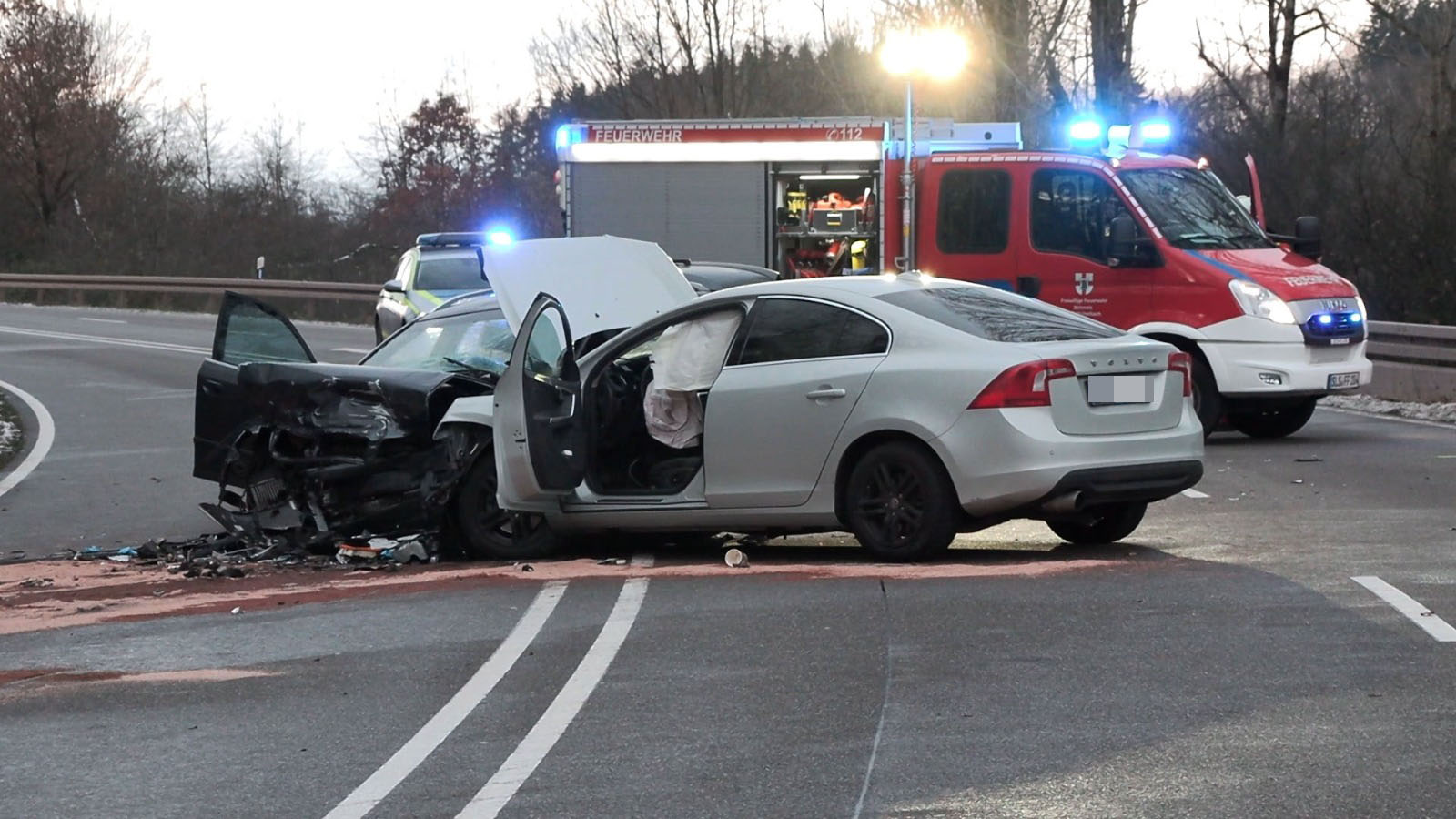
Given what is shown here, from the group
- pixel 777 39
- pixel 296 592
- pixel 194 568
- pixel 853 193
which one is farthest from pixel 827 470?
pixel 777 39

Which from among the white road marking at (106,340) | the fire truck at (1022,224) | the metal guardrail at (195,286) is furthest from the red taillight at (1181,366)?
the metal guardrail at (195,286)

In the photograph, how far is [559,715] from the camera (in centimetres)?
647

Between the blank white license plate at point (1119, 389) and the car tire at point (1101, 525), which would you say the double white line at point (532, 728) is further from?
the car tire at point (1101, 525)

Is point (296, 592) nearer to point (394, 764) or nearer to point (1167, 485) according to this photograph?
point (394, 764)

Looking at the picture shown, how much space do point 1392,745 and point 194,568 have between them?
6717 millimetres

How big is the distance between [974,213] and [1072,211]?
1.10 m

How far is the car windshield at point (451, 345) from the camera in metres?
11.2

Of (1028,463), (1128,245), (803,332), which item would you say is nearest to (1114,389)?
(1028,463)

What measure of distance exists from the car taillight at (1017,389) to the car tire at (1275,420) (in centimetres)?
733

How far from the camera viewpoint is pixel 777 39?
46188 mm

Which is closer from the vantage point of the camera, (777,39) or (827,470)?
(827,470)

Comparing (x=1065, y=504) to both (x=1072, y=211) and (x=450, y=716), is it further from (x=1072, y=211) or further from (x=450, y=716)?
(x=1072, y=211)

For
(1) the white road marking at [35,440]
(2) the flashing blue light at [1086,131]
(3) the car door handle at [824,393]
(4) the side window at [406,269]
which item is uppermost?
(2) the flashing blue light at [1086,131]

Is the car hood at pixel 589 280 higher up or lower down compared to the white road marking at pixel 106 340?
higher up
